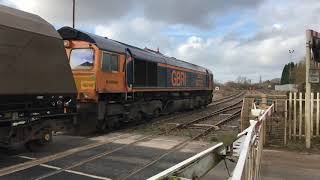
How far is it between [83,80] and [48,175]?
767 cm

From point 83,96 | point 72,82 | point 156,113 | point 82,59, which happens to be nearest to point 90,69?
point 82,59

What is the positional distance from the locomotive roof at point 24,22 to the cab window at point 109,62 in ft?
14.4

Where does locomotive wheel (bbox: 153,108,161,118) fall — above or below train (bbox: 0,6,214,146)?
below

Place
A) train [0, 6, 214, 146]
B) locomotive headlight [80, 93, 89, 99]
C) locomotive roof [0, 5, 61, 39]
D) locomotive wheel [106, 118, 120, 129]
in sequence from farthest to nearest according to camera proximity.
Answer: locomotive wheel [106, 118, 120, 129] < locomotive headlight [80, 93, 89, 99] < train [0, 6, 214, 146] < locomotive roof [0, 5, 61, 39]

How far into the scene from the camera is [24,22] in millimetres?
11406

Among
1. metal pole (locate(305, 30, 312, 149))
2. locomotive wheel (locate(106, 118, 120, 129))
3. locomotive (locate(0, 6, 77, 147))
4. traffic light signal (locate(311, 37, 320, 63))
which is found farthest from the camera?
locomotive wheel (locate(106, 118, 120, 129))

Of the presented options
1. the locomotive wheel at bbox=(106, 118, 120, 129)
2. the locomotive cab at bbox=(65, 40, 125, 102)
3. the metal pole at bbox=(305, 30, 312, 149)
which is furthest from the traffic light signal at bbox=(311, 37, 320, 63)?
the locomotive wheel at bbox=(106, 118, 120, 129)

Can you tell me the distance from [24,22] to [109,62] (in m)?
6.11

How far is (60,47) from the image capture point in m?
12.7

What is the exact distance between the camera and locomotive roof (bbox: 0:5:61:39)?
1070cm

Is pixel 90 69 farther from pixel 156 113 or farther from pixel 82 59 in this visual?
pixel 156 113

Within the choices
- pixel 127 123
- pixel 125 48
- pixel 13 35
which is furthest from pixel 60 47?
pixel 127 123

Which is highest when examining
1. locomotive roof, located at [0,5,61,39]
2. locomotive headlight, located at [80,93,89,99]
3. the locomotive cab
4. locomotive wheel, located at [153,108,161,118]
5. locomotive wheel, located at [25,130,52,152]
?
locomotive roof, located at [0,5,61,39]

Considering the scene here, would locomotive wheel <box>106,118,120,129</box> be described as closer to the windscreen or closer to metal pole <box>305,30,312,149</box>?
the windscreen
